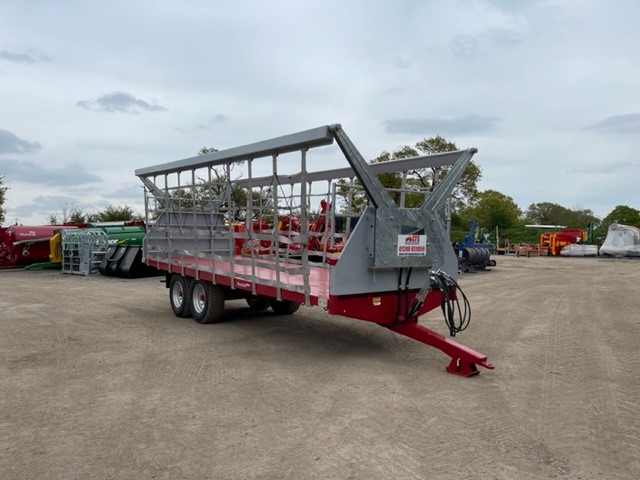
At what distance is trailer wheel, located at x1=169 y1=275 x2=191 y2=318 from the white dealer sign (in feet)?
15.0

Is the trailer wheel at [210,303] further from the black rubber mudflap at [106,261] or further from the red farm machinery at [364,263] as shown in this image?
the black rubber mudflap at [106,261]

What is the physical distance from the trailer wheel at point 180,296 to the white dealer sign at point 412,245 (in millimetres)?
4575

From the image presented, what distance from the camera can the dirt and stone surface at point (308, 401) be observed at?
385cm

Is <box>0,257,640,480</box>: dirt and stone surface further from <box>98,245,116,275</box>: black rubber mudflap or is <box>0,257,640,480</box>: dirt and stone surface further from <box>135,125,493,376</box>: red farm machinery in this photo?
<box>98,245,116,275</box>: black rubber mudflap

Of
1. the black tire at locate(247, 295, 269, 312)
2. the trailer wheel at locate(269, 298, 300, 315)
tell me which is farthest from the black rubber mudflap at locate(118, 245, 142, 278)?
the trailer wheel at locate(269, 298, 300, 315)

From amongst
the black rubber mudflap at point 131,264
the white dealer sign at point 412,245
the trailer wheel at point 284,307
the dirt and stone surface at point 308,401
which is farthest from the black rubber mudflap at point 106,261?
the white dealer sign at point 412,245

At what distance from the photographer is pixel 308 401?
16.9 ft

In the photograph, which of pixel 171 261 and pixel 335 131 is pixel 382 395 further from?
pixel 171 261

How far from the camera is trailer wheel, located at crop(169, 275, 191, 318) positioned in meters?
9.62

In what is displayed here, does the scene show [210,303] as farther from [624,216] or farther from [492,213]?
[624,216]

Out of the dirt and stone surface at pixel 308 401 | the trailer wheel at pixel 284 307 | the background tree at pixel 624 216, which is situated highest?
the background tree at pixel 624 216

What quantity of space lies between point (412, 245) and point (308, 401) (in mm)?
2360

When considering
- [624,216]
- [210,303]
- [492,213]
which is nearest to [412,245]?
[210,303]

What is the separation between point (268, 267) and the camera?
292 inches
